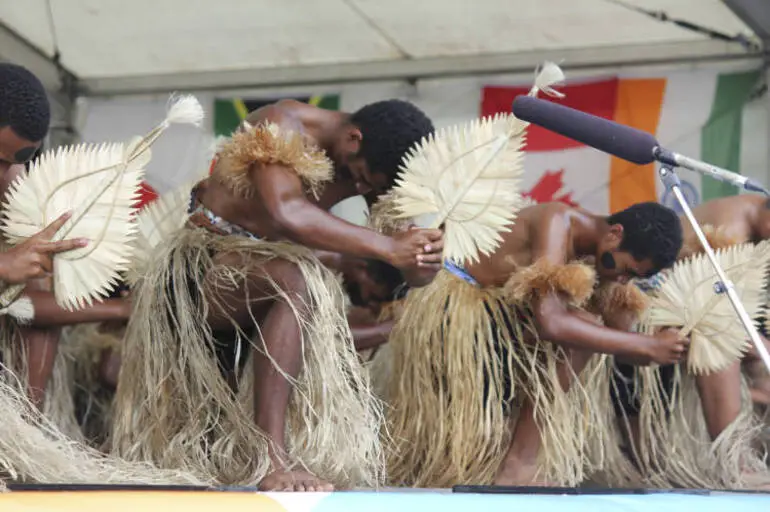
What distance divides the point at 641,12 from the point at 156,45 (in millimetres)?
1699

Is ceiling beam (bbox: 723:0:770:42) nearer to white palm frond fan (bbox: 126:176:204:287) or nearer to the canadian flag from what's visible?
the canadian flag

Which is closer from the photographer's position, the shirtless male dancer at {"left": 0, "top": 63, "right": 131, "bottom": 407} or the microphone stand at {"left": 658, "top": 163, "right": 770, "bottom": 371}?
the microphone stand at {"left": 658, "top": 163, "right": 770, "bottom": 371}

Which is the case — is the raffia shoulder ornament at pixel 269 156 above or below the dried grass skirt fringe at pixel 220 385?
above

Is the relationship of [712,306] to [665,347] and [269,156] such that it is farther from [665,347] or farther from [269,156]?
[269,156]

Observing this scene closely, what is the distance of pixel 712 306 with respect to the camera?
9.14ft

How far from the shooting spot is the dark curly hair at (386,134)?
225 cm

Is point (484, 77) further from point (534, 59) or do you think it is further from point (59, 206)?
point (59, 206)

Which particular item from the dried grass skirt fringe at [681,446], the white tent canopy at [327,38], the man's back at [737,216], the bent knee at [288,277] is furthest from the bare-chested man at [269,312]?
the white tent canopy at [327,38]

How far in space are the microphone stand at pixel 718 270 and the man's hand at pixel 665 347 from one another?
3.56 feet

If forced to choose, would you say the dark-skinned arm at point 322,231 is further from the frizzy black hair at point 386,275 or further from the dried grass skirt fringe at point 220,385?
the frizzy black hair at point 386,275

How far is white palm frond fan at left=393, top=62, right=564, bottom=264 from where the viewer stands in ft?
7.33

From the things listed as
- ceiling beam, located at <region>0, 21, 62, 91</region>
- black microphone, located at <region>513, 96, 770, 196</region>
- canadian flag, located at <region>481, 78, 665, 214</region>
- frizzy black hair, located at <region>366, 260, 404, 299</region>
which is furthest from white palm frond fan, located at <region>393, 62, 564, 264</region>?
ceiling beam, located at <region>0, 21, 62, 91</region>

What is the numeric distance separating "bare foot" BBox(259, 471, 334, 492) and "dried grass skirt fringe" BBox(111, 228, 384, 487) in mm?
78

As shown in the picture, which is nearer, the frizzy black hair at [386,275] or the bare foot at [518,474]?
the bare foot at [518,474]
